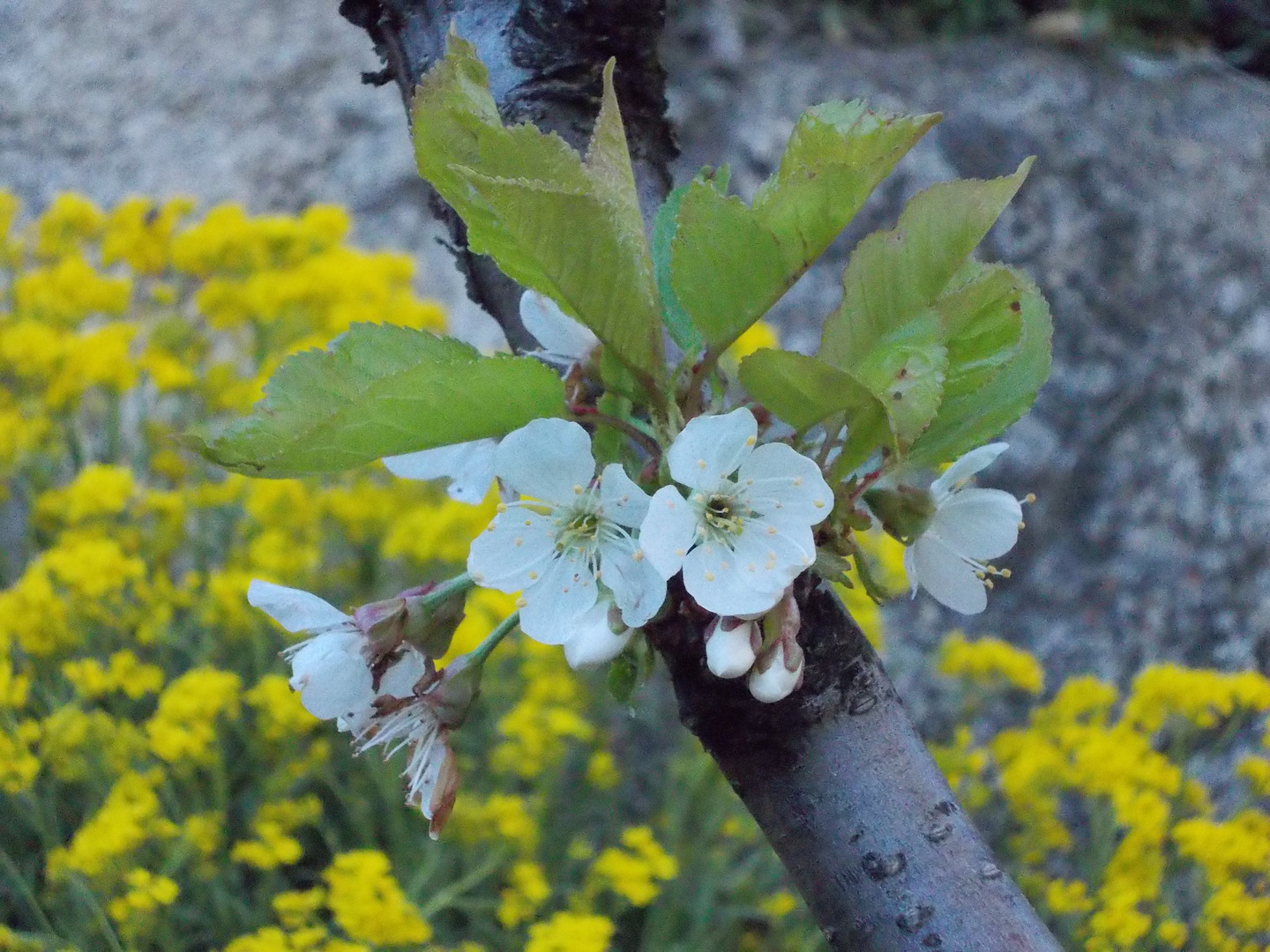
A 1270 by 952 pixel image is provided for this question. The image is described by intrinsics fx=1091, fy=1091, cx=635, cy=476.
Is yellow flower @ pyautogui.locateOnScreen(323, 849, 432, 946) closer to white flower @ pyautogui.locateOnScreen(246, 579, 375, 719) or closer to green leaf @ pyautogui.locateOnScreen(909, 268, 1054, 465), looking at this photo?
white flower @ pyautogui.locateOnScreen(246, 579, 375, 719)

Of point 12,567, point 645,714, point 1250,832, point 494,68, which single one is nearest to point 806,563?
point 494,68

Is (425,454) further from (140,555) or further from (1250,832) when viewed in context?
(140,555)

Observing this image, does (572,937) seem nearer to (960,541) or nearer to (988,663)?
(960,541)

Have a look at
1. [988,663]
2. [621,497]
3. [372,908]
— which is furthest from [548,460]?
[988,663]

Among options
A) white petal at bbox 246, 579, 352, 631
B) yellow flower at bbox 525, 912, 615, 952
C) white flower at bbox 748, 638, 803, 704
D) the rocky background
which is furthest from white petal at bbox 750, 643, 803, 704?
the rocky background

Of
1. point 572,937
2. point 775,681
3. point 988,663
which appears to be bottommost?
point 988,663
